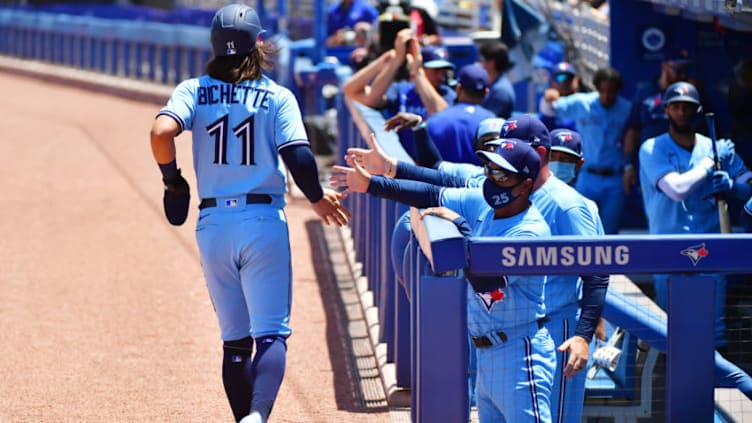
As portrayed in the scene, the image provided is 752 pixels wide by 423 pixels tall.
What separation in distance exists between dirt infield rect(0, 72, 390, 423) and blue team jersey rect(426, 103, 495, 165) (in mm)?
1308

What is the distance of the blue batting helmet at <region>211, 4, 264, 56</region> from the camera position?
4.92 m

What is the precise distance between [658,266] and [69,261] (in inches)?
256

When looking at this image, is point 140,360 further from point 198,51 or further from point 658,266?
point 198,51

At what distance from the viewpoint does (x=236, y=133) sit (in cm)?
490

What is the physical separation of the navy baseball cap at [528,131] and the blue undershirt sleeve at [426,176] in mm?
408

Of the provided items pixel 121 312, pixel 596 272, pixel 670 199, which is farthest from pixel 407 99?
pixel 596 272

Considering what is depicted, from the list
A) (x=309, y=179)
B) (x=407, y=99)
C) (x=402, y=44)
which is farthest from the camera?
(x=407, y=99)

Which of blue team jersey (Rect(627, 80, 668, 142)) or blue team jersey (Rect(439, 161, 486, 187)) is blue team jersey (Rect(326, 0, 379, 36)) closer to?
blue team jersey (Rect(627, 80, 668, 142))

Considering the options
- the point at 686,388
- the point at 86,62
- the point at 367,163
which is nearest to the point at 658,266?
the point at 686,388

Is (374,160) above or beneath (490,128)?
beneath

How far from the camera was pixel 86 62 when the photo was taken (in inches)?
933

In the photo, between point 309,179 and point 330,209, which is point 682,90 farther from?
point 309,179

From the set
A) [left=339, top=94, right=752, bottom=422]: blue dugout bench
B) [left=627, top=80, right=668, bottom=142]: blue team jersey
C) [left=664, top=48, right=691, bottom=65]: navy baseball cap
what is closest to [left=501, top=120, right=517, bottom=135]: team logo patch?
[left=339, top=94, right=752, bottom=422]: blue dugout bench

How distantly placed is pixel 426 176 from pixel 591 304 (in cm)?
110
